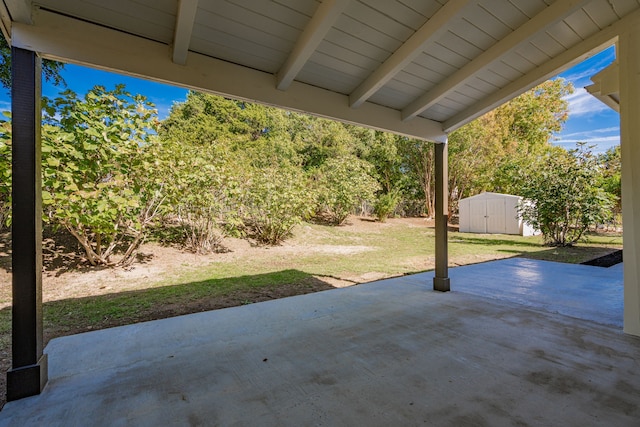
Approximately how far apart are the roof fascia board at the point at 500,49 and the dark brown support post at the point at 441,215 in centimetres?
84

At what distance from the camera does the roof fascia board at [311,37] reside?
1917 millimetres

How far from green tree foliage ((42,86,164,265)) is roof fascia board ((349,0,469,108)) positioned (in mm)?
3662

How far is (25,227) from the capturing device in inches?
70.6

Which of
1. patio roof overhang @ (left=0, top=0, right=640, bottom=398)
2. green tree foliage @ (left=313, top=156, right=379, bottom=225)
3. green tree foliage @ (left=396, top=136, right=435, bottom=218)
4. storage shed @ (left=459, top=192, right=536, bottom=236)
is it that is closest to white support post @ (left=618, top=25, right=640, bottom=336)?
patio roof overhang @ (left=0, top=0, right=640, bottom=398)

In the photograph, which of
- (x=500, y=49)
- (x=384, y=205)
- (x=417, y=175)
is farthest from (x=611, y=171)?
(x=500, y=49)

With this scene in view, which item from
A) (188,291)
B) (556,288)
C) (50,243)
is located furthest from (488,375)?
(50,243)

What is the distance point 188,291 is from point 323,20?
12.8 feet

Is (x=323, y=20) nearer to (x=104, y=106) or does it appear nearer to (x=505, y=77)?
(x=505, y=77)

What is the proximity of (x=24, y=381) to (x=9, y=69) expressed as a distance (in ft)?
20.8

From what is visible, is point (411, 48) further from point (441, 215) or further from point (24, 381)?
point (24, 381)

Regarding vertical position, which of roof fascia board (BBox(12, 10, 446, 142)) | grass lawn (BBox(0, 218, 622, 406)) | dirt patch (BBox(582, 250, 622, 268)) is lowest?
grass lawn (BBox(0, 218, 622, 406))

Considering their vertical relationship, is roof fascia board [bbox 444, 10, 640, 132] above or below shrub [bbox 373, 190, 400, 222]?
above

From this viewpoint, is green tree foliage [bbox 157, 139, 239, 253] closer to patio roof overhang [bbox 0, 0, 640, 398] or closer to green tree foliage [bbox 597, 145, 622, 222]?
patio roof overhang [bbox 0, 0, 640, 398]

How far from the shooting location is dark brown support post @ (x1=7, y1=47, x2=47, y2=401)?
69.6 inches
